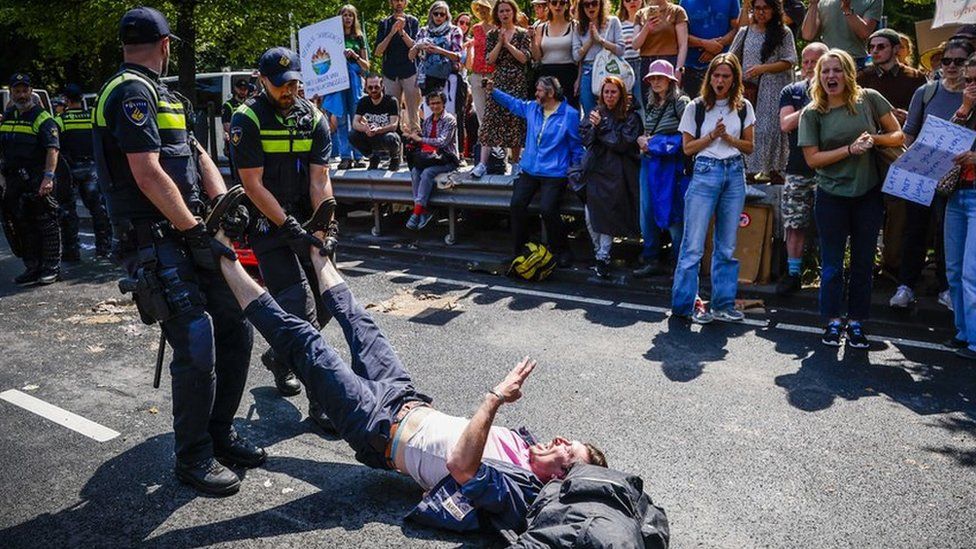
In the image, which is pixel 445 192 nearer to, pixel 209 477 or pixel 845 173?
pixel 845 173

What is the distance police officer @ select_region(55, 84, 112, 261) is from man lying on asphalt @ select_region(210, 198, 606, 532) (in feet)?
24.2

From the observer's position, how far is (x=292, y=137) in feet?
17.7

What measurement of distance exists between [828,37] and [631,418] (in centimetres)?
544

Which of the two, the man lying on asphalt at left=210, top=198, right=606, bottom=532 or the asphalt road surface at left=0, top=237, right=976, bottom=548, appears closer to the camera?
the man lying on asphalt at left=210, top=198, right=606, bottom=532

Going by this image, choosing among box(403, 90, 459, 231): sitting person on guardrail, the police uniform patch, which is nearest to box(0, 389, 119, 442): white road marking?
the police uniform patch

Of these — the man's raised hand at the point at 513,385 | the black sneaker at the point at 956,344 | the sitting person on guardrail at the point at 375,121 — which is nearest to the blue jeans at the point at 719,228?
the black sneaker at the point at 956,344

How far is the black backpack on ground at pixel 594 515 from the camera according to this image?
351 centimetres

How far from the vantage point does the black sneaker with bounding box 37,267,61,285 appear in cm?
984

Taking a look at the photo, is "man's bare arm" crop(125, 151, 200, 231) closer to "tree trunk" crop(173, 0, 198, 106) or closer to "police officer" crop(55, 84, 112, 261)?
"police officer" crop(55, 84, 112, 261)

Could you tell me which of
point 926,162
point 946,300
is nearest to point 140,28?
point 926,162

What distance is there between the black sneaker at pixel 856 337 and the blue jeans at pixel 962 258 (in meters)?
0.71

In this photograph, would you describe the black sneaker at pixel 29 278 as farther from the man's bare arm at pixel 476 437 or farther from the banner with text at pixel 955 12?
the banner with text at pixel 955 12

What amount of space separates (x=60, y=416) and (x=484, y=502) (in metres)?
3.20

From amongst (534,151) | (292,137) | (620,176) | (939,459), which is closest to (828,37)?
(620,176)
